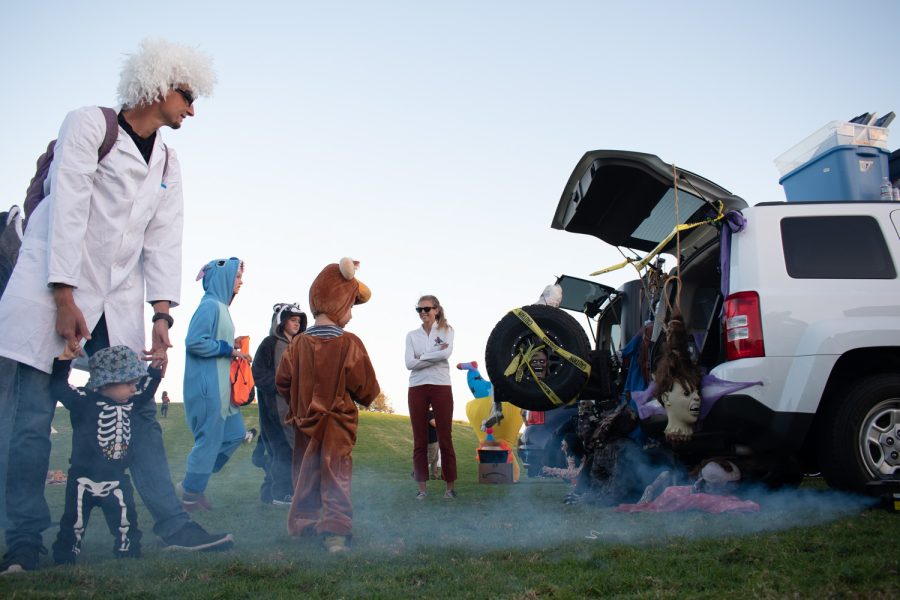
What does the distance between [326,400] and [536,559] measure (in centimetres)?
169

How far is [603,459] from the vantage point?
20.3 ft

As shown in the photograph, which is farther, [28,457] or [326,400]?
[326,400]

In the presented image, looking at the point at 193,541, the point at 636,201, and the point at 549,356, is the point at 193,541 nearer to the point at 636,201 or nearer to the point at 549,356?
the point at 549,356

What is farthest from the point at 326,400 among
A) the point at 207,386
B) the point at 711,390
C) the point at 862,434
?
the point at 862,434

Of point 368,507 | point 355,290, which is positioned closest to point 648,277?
point 355,290

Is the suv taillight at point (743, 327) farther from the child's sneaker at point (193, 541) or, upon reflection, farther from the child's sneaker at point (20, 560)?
the child's sneaker at point (20, 560)

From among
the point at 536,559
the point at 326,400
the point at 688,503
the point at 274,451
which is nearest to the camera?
the point at 536,559

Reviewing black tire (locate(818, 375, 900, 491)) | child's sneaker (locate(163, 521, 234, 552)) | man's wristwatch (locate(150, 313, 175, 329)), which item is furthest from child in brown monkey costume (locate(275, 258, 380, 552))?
black tire (locate(818, 375, 900, 491))

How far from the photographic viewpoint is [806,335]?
15.1ft

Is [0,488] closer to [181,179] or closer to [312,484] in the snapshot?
[312,484]

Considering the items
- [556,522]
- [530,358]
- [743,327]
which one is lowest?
[556,522]

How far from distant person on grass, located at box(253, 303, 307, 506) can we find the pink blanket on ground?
127 inches

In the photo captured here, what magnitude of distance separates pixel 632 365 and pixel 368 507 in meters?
2.60

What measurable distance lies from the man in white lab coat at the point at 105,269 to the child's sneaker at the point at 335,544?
534 mm
